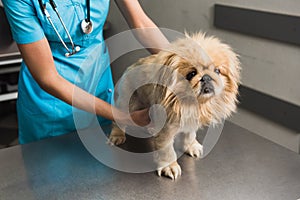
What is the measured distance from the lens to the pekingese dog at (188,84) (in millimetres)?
853

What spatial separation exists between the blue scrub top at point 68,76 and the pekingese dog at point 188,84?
0.34 metres

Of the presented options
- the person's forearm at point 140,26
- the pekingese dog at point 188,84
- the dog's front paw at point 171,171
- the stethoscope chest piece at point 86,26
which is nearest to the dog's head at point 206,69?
the pekingese dog at point 188,84

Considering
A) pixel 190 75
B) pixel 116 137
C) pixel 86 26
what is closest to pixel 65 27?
pixel 86 26

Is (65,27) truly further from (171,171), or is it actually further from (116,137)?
(171,171)

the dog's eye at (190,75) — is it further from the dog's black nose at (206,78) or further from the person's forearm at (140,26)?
the person's forearm at (140,26)

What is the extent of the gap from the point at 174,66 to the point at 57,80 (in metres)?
0.37

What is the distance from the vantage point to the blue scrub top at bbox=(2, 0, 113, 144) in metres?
1.21

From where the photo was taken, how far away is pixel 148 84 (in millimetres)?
933

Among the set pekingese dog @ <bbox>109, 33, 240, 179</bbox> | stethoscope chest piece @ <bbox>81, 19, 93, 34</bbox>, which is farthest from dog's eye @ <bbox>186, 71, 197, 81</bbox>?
stethoscope chest piece @ <bbox>81, 19, 93, 34</bbox>

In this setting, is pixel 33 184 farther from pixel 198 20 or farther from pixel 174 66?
pixel 198 20

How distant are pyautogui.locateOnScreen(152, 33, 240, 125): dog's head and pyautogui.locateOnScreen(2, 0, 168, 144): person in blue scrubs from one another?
6.4 inches

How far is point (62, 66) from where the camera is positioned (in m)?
1.29

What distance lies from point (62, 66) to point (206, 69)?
0.60 meters

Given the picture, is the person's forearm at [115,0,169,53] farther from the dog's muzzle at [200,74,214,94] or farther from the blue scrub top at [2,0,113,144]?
the dog's muzzle at [200,74,214,94]
